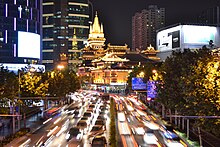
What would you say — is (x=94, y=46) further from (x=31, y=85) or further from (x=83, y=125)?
(x=83, y=125)

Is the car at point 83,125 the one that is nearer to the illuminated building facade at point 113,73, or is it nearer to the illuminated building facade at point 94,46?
the illuminated building facade at point 113,73

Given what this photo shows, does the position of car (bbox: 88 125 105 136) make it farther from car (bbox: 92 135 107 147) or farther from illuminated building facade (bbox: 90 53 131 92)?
illuminated building facade (bbox: 90 53 131 92)

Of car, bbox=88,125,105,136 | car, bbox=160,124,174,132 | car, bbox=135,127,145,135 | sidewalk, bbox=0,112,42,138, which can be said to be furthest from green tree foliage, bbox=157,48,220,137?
sidewalk, bbox=0,112,42,138

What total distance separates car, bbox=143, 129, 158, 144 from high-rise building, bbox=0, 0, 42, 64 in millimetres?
101627

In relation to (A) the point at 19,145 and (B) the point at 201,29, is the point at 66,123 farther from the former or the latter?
(B) the point at 201,29

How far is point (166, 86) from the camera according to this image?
4606 centimetres

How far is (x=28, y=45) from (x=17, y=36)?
17.6 feet

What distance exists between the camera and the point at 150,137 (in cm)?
3834

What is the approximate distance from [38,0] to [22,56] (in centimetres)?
3060

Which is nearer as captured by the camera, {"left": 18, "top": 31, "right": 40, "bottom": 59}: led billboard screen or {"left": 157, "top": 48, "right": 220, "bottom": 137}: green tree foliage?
{"left": 157, "top": 48, "right": 220, "bottom": 137}: green tree foliage

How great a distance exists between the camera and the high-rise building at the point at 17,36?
136837mm

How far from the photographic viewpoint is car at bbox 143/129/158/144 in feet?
118

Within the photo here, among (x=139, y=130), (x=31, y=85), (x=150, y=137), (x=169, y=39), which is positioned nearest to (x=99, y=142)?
(x=150, y=137)

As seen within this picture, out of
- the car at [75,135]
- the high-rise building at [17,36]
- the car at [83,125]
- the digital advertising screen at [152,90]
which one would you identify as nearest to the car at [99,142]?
the car at [75,135]
